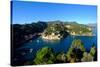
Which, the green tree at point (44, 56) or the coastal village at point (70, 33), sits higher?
the coastal village at point (70, 33)

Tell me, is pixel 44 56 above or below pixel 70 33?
below

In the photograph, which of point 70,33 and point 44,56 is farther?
point 70,33

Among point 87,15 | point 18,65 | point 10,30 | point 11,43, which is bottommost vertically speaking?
point 18,65

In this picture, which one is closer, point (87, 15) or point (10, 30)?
point (10, 30)

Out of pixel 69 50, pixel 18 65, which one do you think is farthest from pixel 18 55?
pixel 69 50

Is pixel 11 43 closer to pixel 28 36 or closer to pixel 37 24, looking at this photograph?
pixel 28 36

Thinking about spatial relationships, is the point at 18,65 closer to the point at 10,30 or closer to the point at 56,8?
the point at 10,30

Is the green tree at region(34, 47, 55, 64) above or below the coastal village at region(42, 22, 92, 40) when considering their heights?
below

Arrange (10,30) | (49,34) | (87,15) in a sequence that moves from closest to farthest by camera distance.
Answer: (10,30) < (49,34) < (87,15)

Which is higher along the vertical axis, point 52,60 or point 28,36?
point 28,36

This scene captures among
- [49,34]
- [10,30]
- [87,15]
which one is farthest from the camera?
[87,15]
